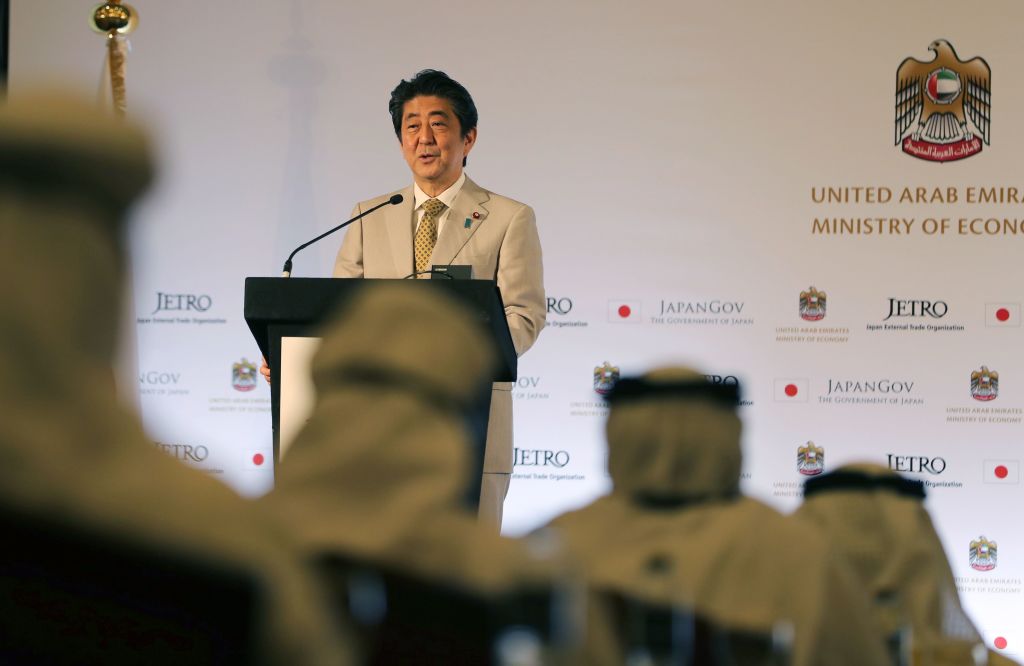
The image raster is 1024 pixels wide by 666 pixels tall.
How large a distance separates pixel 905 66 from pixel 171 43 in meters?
3.75

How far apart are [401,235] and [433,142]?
42cm

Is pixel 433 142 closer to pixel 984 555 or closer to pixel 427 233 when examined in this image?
pixel 427 233

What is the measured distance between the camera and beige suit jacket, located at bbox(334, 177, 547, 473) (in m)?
4.89

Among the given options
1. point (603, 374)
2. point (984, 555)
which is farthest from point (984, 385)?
point (603, 374)

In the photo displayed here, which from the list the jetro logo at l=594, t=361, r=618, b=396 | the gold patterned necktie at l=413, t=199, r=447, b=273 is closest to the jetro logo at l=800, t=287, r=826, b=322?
the jetro logo at l=594, t=361, r=618, b=396

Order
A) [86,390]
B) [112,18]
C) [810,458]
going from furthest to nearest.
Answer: [810,458], [112,18], [86,390]

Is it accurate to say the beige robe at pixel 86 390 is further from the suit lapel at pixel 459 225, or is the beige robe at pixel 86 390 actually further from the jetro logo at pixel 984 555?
the jetro logo at pixel 984 555

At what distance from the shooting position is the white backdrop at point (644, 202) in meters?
6.65

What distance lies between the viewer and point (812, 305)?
22.0 ft

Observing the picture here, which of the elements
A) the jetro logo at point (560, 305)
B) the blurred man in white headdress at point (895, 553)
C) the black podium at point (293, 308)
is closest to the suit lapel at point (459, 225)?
the black podium at point (293, 308)

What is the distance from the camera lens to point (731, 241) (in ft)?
22.3

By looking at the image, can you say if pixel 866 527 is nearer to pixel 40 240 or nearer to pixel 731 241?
pixel 40 240

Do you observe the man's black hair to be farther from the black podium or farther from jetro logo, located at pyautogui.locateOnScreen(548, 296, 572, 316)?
the black podium

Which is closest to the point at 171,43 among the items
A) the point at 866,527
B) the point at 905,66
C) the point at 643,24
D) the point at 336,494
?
the point at 643,24
